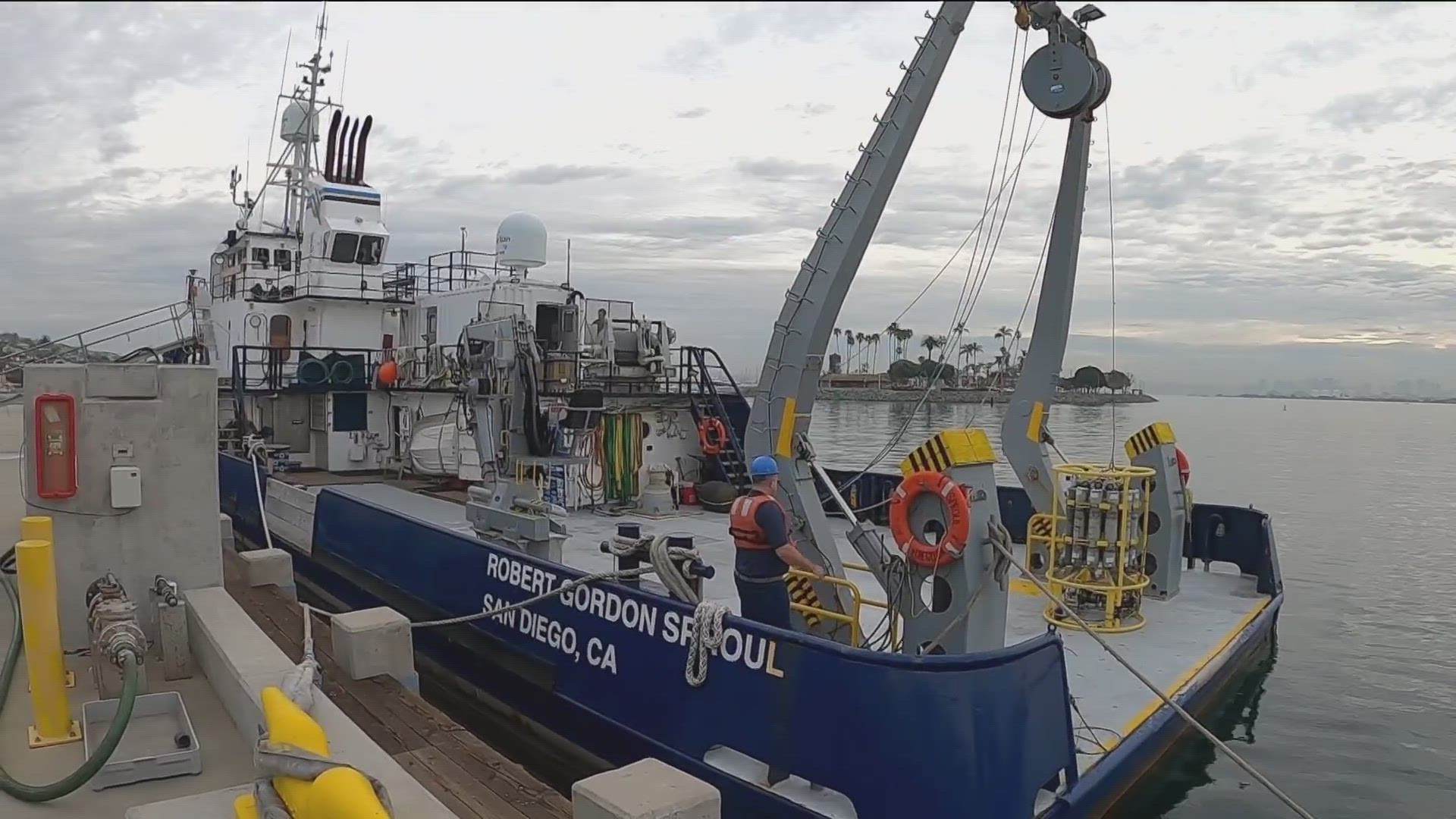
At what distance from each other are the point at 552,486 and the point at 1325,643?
8.93m

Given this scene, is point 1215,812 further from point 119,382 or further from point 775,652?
point 119,382

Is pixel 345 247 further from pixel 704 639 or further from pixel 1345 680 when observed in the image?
pixel 1345 680

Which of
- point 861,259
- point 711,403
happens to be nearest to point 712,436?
point 711,403

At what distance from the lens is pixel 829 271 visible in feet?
23.6

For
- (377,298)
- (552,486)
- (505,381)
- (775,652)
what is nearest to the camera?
(775,652)

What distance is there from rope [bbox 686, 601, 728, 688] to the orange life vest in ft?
1.22

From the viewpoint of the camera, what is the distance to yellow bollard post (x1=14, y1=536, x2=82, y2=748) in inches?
169

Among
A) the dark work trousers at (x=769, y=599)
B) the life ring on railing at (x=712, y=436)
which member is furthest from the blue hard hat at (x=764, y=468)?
the life ring on railing at (x=712, y=436)

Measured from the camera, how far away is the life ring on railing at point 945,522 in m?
5.18

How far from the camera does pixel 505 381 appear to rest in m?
8.53

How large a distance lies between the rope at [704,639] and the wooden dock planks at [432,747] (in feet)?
3.45

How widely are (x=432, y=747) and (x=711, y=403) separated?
28.5ft

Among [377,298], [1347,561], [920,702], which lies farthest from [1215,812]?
[377,298]

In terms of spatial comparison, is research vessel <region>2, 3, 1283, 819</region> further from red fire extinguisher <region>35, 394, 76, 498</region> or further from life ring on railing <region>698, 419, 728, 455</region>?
red fire extinguisher <region>35, 394, 76, 498</region>
